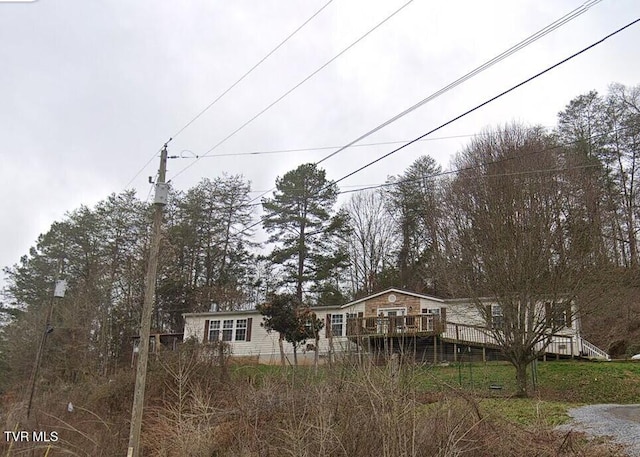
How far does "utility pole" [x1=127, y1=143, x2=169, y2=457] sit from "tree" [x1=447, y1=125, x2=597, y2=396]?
29.2ft

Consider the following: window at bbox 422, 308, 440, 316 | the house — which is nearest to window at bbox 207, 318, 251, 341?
the house

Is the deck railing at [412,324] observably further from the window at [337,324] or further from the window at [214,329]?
the window at [214,329]

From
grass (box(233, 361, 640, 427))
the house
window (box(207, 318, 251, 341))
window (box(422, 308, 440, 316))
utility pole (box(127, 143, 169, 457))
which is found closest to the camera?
utility pole (box(127, 143, 169, 457))

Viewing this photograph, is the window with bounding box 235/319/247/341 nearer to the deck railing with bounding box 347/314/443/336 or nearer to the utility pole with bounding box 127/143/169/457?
the deck railing with bounding box 347/314/443/336

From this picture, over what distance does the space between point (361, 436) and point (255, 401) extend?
305 cm

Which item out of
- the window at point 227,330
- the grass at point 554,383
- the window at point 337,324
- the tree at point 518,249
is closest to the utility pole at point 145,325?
the grass at point 554,383

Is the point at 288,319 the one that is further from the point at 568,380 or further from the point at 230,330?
the point at 568,380

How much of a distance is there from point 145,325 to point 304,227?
23845mm

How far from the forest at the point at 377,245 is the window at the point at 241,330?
14.1 feet

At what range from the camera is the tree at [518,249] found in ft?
48.2

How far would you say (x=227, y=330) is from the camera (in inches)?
1089

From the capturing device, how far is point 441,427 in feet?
19.1

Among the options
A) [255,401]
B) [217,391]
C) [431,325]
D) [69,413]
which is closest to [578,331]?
[431,325]

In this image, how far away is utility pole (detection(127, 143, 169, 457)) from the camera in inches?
396
